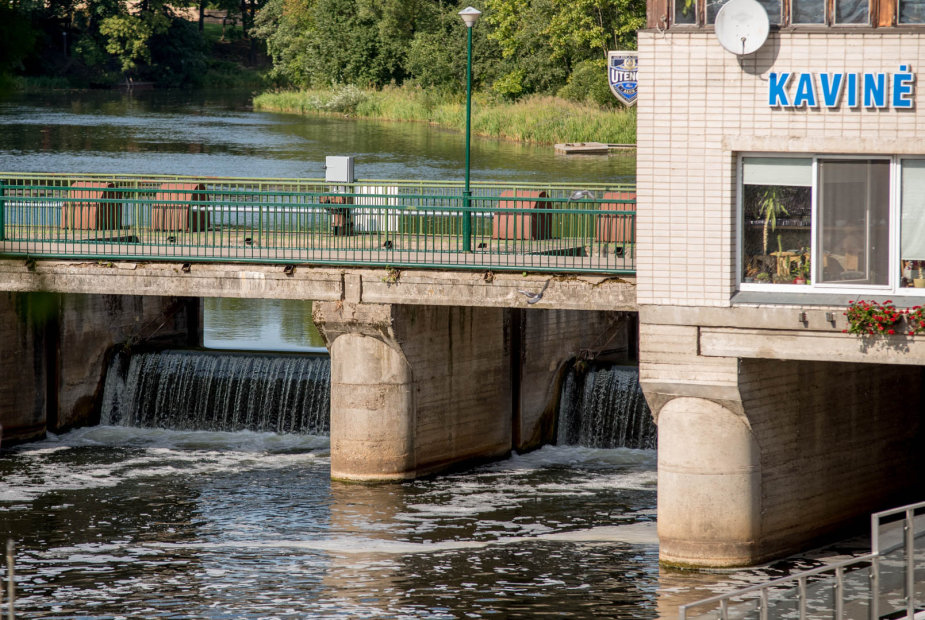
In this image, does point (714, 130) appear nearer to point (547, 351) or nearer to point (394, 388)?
point (394, 388)

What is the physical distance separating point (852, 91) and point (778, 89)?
87 centimetres

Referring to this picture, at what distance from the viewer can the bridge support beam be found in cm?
2003

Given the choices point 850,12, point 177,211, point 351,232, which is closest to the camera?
point 850,12


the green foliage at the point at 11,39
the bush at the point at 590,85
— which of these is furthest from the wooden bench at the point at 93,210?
the bush at the point at 590,85

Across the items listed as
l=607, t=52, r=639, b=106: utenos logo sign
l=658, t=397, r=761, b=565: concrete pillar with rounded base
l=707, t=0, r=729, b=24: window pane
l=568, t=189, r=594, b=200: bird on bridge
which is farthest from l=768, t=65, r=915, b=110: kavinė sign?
l=568, t=189, r=594, b=200: bird on bridge

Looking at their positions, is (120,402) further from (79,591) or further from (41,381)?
(79,591)

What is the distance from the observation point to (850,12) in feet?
61.0

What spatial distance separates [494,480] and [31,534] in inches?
312

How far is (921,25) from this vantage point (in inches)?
722

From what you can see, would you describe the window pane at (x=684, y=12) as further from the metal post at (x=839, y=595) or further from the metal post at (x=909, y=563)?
the metal post at (x=839, y=595)

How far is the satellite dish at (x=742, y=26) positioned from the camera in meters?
18.5

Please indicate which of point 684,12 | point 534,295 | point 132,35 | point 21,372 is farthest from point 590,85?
point 684,12

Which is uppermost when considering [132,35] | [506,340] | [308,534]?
[132,35]

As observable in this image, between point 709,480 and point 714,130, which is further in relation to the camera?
point 709,480
